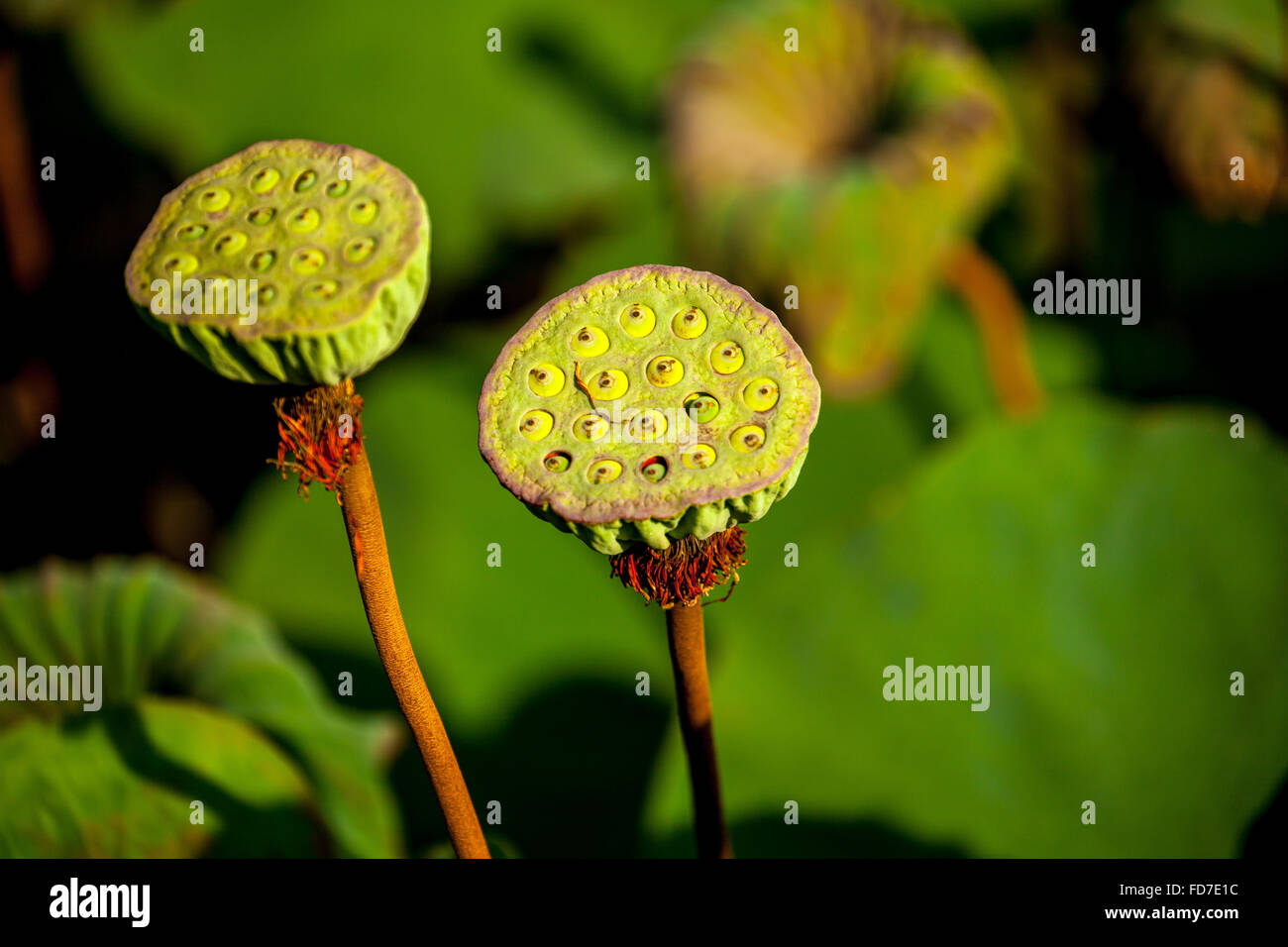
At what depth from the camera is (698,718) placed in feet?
2.06

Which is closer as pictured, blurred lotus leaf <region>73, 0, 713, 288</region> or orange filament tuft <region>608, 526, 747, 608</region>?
orange filament tuft <region>608, 526, 747, 608</region>

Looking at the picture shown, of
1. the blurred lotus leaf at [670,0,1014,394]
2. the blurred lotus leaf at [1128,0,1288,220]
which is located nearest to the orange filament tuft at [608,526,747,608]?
the blurred lotus leaf at [670,0,1014,394]

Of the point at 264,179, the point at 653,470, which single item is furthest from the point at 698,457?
the point at 264,179

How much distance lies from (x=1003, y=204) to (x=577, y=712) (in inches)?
37.2

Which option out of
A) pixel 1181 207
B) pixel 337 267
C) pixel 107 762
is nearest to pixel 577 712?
pixel 107 762

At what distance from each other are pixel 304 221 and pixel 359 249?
45mm

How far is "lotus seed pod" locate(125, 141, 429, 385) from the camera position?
20.8 inches

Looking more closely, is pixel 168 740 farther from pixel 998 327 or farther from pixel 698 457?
pixel 998 327

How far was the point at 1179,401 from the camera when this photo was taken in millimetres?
1497

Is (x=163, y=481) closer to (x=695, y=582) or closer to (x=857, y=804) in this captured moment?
(x=857, y=804)

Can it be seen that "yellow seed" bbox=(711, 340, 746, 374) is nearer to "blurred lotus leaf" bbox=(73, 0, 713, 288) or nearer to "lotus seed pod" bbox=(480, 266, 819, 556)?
"lotus seed pod" bbox=(480, 266, 819, 556)

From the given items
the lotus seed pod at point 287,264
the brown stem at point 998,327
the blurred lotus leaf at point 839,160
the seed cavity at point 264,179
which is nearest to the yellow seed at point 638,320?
the lotus seed pod at point 287,264

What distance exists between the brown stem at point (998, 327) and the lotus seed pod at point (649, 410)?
2.97 ft

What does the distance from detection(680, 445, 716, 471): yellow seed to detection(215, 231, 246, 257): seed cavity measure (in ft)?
0.83
